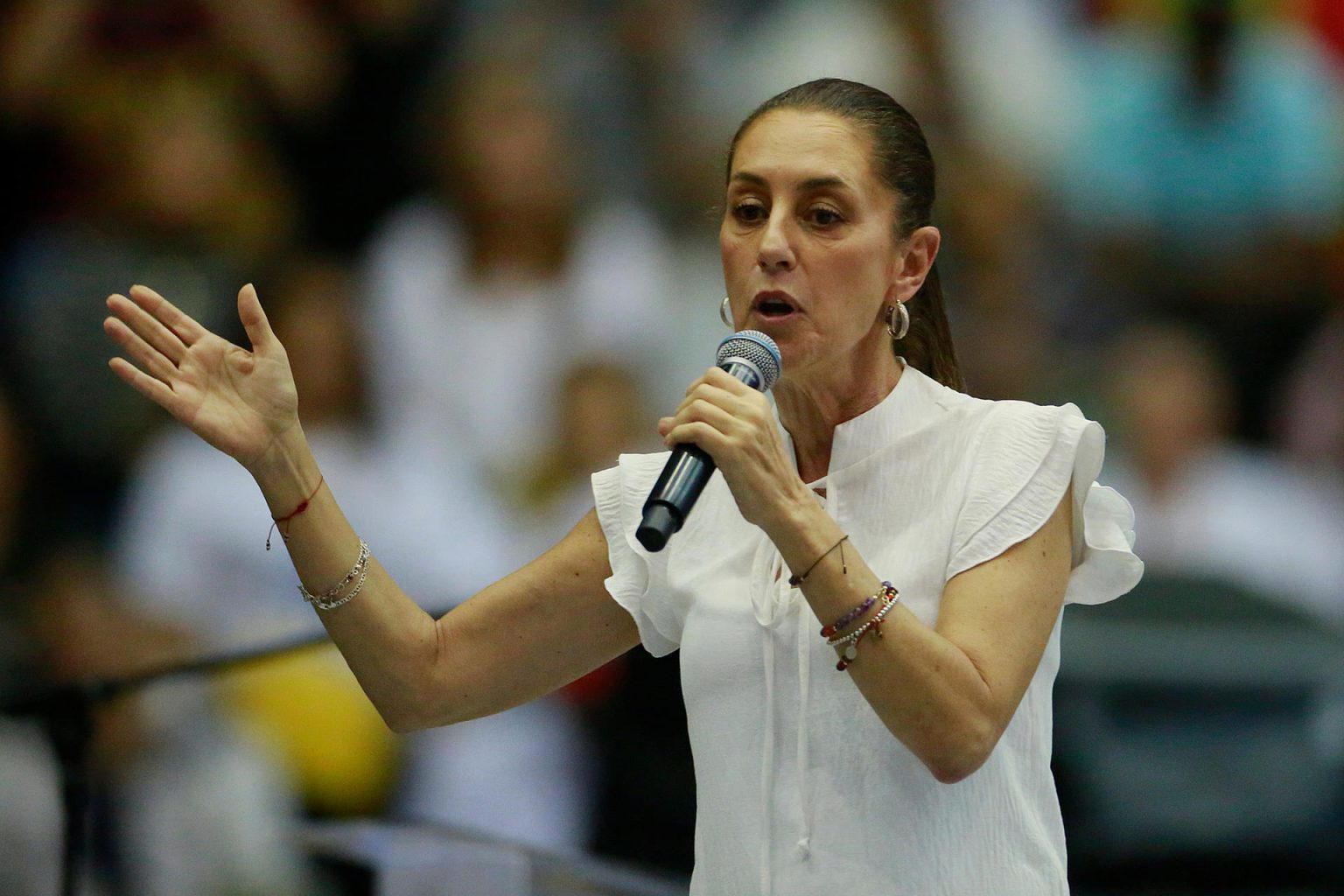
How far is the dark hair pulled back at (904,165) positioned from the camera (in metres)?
2.07

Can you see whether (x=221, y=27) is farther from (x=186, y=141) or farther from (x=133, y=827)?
(x=133, y=827)

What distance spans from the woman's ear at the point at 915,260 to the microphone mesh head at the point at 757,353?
265 mm

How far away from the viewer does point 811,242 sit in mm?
2000

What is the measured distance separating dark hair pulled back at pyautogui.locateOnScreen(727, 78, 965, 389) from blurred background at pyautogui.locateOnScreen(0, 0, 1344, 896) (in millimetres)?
1505

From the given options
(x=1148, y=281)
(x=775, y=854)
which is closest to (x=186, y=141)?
(x=1148, y=281)

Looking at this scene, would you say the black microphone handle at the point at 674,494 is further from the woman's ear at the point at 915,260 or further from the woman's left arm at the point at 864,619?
the woman's ear at the point at 915,260

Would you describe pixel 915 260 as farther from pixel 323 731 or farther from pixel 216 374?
pixel 323 731

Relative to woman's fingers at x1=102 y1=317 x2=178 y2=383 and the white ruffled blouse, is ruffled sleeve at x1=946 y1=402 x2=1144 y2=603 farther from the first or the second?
woman's fingers at x1=102 y1=317 x2=178 y2=383

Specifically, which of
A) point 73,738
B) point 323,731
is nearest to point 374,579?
point 73,738

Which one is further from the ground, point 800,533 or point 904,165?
point 904,165

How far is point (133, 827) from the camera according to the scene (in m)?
2.70

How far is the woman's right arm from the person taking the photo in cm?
198

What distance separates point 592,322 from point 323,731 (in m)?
1.28

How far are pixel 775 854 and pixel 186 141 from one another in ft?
10.4
